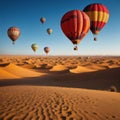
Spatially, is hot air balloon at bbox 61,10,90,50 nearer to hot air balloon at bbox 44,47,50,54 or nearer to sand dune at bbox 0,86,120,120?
sand dune at bbox 0,86,120,120

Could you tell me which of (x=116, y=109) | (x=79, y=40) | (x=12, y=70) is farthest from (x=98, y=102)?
(x=12, y=70)

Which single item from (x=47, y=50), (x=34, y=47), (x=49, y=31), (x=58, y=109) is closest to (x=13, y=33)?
(x=49, y=31)

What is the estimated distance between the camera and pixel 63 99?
12.2m

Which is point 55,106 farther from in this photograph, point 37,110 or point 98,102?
point 98,102

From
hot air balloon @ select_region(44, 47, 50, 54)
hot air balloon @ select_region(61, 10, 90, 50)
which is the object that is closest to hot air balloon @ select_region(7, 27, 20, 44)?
hot air balloon @ select_region(61, 10, 90, 50)

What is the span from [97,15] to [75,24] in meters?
4.87

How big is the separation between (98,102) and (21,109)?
4.91 meters

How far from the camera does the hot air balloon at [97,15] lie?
24.0 metres

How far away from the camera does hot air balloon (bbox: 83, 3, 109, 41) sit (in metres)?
24.0

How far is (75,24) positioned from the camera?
20609mm

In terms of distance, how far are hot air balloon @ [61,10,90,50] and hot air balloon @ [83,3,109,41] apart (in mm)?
3347

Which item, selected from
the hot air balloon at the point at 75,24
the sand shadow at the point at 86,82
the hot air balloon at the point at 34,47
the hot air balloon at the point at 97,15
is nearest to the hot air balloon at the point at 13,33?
the sand shadow at the point at 86,82

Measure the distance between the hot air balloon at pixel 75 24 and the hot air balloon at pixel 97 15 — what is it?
11.0 ft

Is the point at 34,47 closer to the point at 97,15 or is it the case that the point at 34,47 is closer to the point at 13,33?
the point at 13,33
